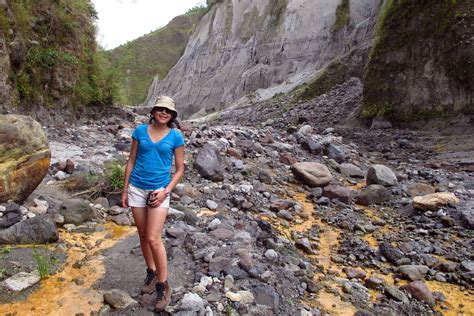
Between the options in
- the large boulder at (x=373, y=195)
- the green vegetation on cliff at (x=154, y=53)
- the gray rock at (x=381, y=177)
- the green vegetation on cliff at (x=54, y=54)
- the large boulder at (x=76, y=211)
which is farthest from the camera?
the green vegetation on cliff at (x=154, y=53)

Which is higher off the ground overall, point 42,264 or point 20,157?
point 20,157

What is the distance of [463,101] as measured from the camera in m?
10.9

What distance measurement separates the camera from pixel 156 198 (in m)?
2.95

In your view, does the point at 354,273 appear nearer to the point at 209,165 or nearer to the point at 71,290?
the point at 71,290

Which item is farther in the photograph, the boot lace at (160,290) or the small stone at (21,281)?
the small stone at (21,281)

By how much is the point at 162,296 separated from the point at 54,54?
27.2ft

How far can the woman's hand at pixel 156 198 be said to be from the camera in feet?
9.68

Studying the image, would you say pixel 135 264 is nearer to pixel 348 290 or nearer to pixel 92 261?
pixel 92 261

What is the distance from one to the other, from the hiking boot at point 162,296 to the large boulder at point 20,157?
2424 millimetres

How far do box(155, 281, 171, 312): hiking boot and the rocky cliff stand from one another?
21.1 ft

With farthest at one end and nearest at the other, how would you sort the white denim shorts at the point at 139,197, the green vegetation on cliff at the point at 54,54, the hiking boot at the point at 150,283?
1. the green vegetation on cliff at the point at 54,54
2. the hiking boot at the point at 150,283
3. the white denim shorts at the point at 139,197

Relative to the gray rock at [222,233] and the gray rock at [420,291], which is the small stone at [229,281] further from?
the gray rock at [420,291]

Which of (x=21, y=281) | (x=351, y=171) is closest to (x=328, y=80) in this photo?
(x=351, y=171)

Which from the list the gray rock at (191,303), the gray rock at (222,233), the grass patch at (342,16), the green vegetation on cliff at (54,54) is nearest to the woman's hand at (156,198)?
the gray rock at (191,303)
